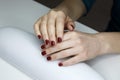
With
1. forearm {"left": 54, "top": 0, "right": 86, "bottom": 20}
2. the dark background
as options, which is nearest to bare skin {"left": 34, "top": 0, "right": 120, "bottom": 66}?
forearm {"left": 54, "top": 0, "right": 86, "bottom": 20}

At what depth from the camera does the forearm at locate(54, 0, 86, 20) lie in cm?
88

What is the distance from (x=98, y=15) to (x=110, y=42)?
113 cm

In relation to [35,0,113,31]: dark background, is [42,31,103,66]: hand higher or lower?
higher

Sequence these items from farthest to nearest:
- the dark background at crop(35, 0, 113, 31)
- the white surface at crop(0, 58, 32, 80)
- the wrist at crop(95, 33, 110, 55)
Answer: the dark background at crop(35, 0, 113, 31) < the wrist at crop(95, 33, 110, 55) < the white surface at crop(0, 58, 32, 80)

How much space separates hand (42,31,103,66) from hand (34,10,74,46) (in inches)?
0.6

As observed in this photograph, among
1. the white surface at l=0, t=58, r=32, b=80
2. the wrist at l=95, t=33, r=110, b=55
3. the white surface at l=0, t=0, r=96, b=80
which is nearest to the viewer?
the white surface at l=0, t=58, r=32, b=80

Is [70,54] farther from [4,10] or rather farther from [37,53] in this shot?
[4,10]

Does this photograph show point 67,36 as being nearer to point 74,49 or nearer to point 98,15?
point 74,49

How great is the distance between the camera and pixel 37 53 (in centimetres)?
62

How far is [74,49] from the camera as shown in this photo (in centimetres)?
64

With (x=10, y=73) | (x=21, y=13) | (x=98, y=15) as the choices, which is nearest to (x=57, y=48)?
(x=10, y=73)

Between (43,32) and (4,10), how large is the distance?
10.6 inches

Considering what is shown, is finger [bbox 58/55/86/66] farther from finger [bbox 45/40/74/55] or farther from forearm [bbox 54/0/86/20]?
forearm [bbox 54/0/86/20]

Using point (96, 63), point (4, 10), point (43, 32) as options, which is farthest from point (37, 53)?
point (4, 10)
